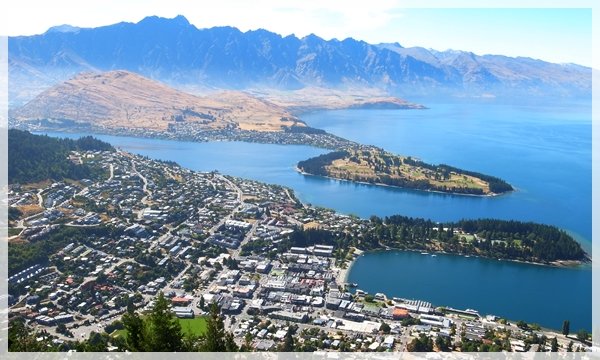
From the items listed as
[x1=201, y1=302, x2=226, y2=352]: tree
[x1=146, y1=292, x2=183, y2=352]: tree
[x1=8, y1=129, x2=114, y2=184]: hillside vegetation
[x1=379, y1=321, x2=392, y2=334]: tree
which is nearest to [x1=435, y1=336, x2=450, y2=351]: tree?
[x1=379, y1=321, x2=392, y2=334]: tree

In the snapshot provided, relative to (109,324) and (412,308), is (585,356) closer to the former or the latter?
(412,308)

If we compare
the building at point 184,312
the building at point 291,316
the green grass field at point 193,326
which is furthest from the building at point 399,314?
the building at point 184,312

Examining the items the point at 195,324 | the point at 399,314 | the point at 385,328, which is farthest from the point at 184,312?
the point at 399,314

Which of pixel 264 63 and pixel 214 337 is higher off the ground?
pixel 264 63

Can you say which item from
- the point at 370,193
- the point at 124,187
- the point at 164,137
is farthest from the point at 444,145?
the point at 124,187

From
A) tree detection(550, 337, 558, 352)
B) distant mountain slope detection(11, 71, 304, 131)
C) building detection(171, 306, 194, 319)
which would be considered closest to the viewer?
tree detection(550, 337, 558, 352)

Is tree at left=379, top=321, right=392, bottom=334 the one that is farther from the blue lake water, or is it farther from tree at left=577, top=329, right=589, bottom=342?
tree at left=577, top=329, right=589, bottom=342

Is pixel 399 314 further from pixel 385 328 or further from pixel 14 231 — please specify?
pixel 14 231
